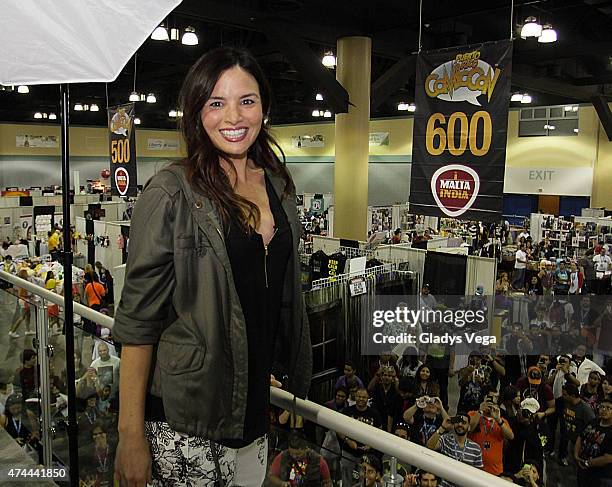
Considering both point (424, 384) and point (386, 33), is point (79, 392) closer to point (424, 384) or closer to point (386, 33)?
point (424, 384)

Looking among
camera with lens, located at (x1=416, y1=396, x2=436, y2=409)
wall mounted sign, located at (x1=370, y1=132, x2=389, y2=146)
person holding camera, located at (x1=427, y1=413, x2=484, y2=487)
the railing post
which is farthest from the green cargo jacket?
wall mounted sign, located at (x1=370, y1=132, x2=389, y2=146)

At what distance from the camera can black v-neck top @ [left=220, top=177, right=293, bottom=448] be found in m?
1.22

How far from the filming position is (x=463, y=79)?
5453 mm

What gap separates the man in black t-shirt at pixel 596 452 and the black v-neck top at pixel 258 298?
420cm

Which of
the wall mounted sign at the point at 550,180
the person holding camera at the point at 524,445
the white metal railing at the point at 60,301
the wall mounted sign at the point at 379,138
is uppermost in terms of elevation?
the wall mounted sign at the point at 379,138

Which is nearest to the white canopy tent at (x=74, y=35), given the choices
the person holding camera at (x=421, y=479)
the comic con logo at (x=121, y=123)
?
the person holding camera at (x=421, y=479)

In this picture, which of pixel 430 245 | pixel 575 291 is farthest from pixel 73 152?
pixel 575 291

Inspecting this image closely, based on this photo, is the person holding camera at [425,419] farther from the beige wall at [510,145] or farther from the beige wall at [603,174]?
the beige wall at [603,174]

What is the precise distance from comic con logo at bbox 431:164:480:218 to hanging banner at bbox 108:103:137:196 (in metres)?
5.55

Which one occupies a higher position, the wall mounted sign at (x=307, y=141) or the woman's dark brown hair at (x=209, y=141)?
the wall mounted sign at (x=307, y=141)

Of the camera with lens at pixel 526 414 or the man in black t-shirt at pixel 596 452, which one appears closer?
the man in black t-shirt at pixel 596 452

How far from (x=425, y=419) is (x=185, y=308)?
14.2ft

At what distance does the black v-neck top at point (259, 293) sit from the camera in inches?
47.9

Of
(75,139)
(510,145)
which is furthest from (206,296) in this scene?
(75,139)
